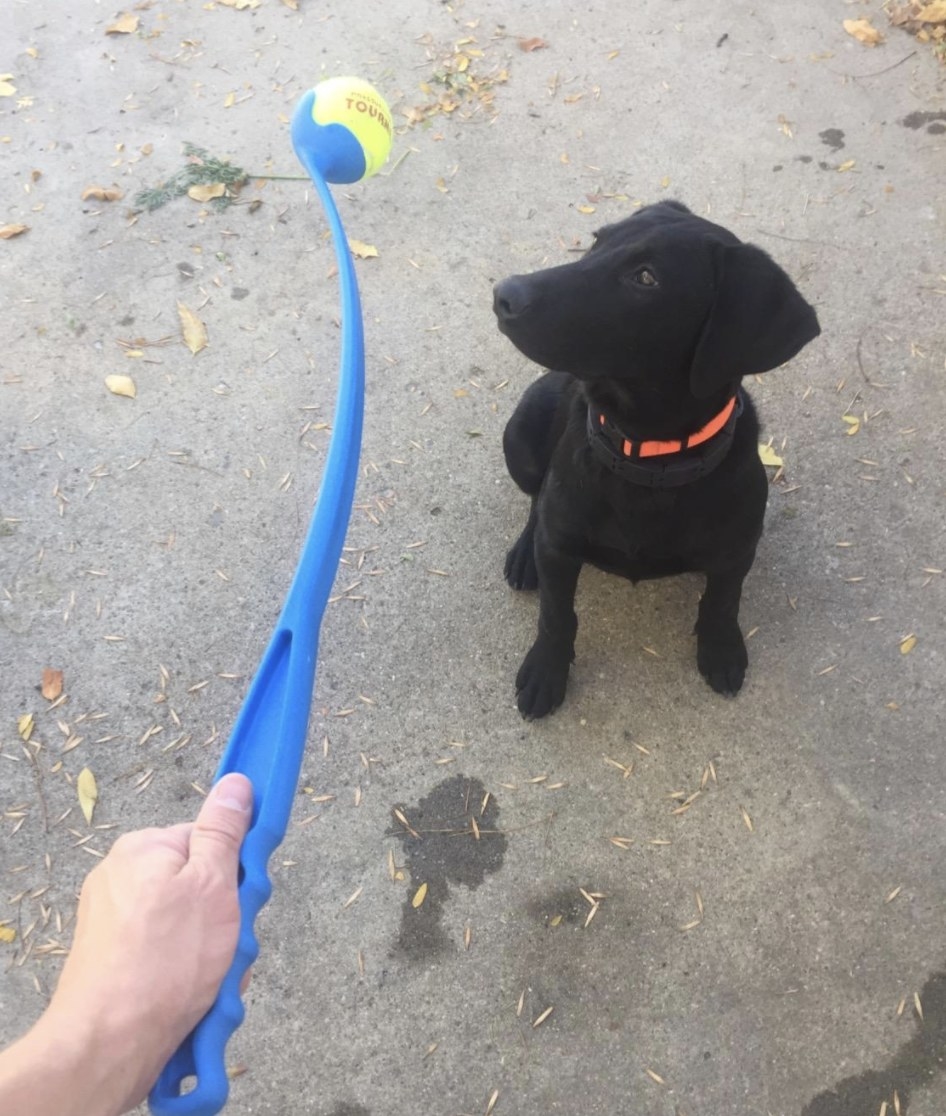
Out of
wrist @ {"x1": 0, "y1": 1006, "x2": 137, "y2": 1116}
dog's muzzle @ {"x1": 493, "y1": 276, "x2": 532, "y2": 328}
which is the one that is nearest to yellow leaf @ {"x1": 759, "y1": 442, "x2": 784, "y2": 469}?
dog's muzzle @ {"x1": 493, "y1": 276, "x2": 532, "y2": 328}

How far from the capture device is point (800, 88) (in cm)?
447

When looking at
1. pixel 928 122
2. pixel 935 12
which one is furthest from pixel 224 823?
pixel 935 12

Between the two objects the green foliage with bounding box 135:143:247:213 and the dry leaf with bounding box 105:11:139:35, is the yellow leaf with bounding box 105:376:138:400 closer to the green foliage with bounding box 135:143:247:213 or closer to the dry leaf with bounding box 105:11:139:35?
the green foliage with bounding box 135:143:247:213

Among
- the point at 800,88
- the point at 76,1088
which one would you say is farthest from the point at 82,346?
the point at 800,88

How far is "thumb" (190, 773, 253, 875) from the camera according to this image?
4.58 feet

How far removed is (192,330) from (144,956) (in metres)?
2.97

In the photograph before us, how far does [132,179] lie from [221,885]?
12.8 ft

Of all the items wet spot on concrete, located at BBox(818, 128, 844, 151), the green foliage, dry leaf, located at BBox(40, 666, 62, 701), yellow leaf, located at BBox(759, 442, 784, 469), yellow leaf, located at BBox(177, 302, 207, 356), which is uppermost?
the green foliage

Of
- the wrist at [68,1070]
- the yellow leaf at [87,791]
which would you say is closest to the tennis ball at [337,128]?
the yellow leaf at [87,791]

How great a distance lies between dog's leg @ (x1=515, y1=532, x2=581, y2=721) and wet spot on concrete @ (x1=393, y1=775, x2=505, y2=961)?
309mm

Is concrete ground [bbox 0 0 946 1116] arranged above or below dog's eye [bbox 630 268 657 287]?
below

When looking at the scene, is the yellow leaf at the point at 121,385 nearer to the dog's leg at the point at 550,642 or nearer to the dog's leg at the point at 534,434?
the dog's leg at the point at 534,434

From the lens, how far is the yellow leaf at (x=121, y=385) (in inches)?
141

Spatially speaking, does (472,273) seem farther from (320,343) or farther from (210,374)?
(210,374)
